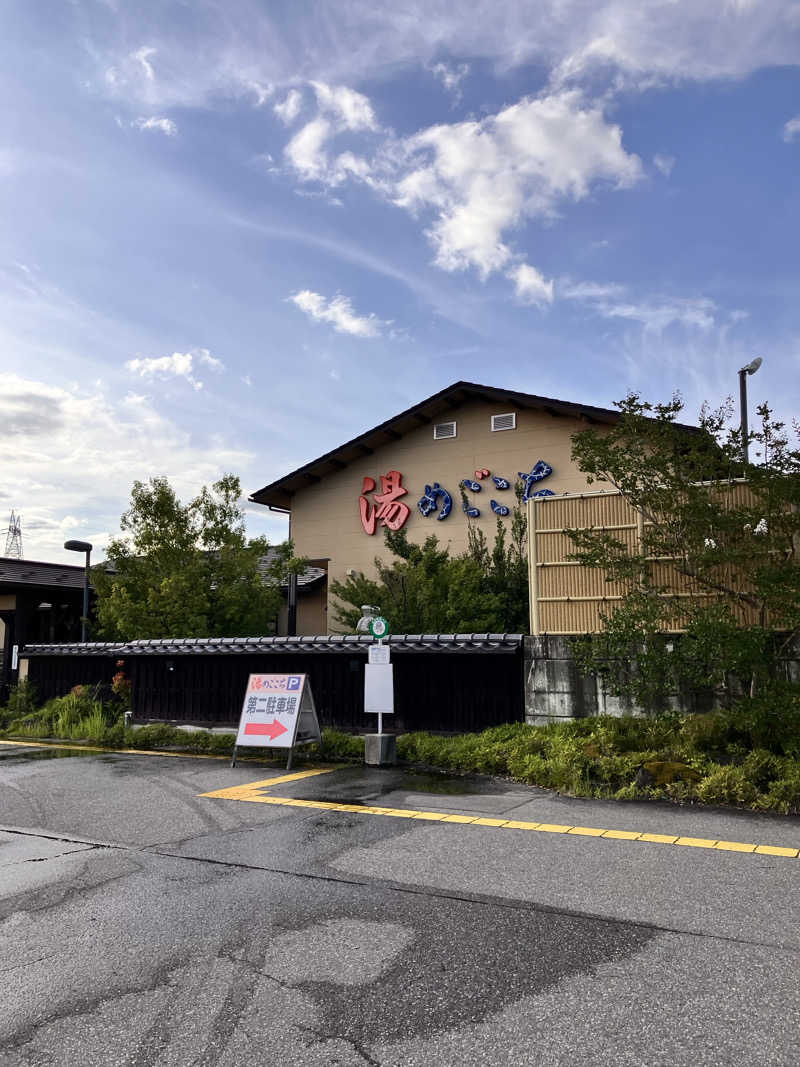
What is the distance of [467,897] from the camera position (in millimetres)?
5508

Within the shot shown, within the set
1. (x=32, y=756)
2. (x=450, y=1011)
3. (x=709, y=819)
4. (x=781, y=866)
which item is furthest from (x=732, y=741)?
(x=32, y=756)

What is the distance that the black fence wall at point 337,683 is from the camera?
1296 cm

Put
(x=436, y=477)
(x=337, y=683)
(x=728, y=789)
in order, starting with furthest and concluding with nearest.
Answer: (x=436, y=477)
(x=337, y=683)
(x=728, y=789)

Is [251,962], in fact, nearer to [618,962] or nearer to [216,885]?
[216,885]

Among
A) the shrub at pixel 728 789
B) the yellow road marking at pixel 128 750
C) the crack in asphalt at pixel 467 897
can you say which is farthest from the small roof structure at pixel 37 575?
the shrub at pixel 728 789

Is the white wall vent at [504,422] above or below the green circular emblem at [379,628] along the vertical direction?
above

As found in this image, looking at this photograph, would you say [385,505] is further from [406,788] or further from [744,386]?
[406,788]

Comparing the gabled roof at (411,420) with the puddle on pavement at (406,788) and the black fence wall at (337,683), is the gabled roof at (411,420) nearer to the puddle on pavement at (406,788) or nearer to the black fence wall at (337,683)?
the black fence wall at (337,683)

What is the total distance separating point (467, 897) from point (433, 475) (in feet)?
58.5

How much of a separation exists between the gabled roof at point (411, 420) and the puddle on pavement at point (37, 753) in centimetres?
1168

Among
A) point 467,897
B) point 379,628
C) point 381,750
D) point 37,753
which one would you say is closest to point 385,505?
point 379,628

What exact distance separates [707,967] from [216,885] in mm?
3544

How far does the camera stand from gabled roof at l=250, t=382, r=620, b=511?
20.6m

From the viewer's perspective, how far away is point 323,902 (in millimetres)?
5484
